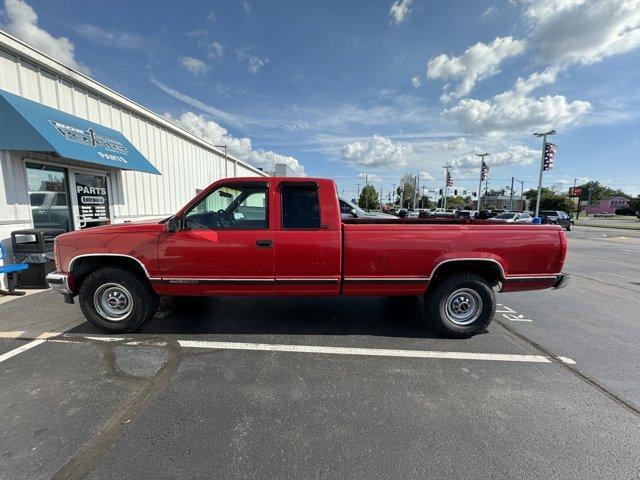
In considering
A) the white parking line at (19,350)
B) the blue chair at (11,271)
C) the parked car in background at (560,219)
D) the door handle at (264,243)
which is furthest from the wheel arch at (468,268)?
the parked car in background at (560,219)

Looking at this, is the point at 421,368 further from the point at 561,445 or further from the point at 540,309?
the point at 540,309

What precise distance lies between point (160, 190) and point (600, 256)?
1701 cm

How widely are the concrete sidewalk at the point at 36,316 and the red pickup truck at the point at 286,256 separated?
0.70 meters

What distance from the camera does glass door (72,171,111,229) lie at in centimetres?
768

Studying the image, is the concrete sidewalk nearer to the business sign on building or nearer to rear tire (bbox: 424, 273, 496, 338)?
the business sign on building

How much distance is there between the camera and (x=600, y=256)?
12172 mm

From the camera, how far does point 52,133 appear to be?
5887 millimetres

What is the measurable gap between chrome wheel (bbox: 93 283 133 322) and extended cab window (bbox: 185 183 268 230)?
4.20 feet

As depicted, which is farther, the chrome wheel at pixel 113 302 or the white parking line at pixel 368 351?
the chrome wheel at pixel 113 302

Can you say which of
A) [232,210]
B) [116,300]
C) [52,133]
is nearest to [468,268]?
[232,210]

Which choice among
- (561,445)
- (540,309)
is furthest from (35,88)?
(540,309)

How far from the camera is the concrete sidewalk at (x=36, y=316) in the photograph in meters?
4.06

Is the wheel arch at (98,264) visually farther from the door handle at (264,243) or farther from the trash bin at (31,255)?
the trash bin at (31,255)

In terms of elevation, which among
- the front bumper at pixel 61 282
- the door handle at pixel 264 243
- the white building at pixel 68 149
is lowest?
the front bumper at pixel 61 282
